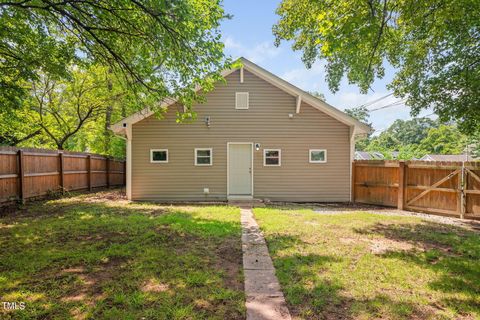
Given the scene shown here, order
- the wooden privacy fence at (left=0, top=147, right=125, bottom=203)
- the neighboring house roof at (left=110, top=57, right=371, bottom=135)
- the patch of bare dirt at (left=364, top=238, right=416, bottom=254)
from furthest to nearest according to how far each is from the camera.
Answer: the neighboring house roof at (left=110, top=57, right=371, bottom=135), the wooden privacy fence at (left=0, top=147, right=125, bottom=203), the patch of bare dirt at (left=364, top=238, right=416, bottom=254)

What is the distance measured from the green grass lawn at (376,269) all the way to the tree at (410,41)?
12.0 feet

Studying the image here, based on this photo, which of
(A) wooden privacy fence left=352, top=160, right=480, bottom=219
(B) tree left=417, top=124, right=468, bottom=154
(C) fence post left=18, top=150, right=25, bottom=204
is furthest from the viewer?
(B) tree left=417, top=124, right=468, bottom=154

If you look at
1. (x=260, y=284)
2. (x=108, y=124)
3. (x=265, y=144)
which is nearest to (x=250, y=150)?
(x=265, y=144)

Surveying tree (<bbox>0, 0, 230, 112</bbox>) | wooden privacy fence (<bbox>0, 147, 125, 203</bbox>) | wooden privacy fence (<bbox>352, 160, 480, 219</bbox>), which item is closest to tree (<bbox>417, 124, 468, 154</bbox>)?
wooden privacy fence (<bbox>352, 160, 480, 219</bbox>)

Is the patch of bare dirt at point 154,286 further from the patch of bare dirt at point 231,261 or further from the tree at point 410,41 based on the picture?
the tree at point 410,41

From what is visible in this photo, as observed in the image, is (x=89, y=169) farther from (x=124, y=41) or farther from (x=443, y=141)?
(x=443, y=141)

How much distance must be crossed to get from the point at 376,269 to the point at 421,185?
6.27 m

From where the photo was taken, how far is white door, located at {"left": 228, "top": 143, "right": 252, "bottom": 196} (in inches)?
417

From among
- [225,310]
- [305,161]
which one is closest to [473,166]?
[305,161]

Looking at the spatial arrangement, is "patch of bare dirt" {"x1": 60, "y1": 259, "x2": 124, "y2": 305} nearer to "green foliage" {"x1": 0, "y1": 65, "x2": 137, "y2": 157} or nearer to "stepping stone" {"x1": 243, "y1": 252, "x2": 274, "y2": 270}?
"stepping stone" {"x1": 243, "y1": 252, "x2": 274, "y2": 270}

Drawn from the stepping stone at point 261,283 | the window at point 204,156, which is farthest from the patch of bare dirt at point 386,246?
the window at point 204,156

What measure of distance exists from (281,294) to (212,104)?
854 cm

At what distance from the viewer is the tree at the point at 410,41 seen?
4738mm

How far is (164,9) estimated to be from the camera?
4859mm
